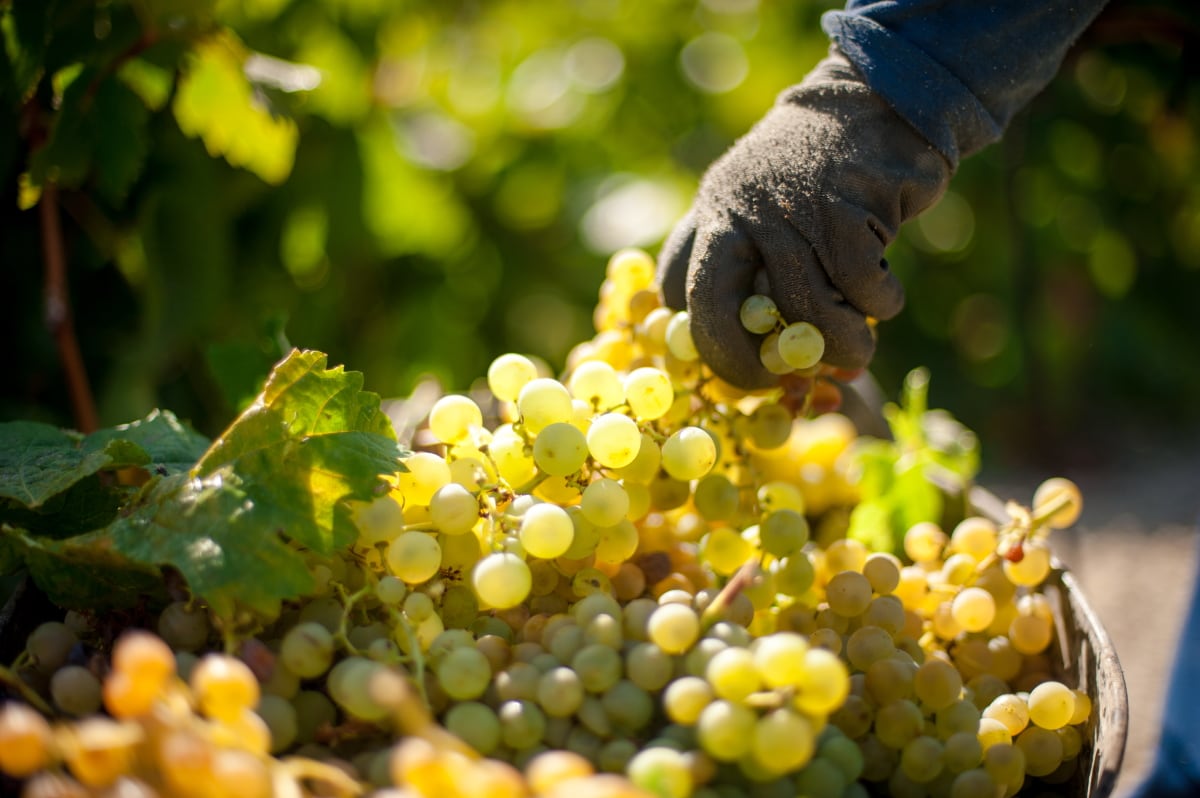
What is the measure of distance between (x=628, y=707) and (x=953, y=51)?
70 centimetres

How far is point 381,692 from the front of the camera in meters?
0.53

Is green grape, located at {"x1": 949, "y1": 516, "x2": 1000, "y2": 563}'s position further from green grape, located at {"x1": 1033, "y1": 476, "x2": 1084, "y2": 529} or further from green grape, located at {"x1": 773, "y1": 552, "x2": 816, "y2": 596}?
green grape, located at {"x1": 773, "y1": 552, "x2": 816, "y2": 596}

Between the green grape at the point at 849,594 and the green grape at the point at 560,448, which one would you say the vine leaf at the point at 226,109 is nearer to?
the green grape at the point at 560,448

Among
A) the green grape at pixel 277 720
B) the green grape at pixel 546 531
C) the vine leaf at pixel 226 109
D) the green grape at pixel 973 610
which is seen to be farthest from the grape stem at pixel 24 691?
the vine leaf at pixel 226 109

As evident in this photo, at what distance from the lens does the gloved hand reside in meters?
0.88

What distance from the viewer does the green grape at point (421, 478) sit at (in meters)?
0.81

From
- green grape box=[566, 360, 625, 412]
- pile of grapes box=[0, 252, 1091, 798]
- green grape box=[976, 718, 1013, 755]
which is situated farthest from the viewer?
green grape box=[566, 360, 625, 412]

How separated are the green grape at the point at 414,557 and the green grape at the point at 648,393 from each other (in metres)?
0.24

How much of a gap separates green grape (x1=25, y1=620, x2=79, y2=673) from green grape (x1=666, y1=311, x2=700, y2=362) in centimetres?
57

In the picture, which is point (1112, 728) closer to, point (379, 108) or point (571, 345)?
point (571, 345)

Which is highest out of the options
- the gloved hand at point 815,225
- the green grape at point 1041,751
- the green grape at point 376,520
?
the gloved hand at point 815,225

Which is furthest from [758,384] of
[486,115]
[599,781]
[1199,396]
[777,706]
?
[1199,396]

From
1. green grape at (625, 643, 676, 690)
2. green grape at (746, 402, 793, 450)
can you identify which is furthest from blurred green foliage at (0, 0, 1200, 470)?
green grape at (625, 643, 676, 690)

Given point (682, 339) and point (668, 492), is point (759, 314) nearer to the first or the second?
point (682, 339)
